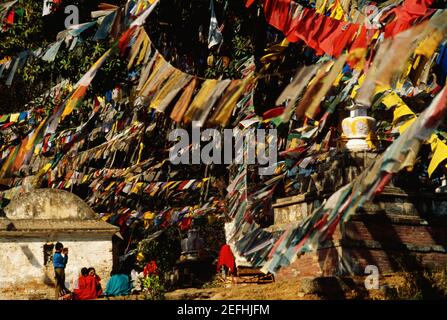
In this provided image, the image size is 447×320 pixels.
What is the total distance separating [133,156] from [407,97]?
7669 mm

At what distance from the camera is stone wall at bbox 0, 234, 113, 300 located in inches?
688

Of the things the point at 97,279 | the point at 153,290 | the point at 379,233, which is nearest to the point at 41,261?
the point at 97,279

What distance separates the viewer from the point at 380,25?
15.2m

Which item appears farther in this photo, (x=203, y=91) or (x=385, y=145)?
(x=385, y=145)

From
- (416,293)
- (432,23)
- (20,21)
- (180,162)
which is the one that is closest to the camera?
(432,23)

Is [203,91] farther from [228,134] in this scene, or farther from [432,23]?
[228,134]

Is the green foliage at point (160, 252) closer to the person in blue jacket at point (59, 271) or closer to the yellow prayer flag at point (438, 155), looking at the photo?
the person in blue jacket at point (59, 271)

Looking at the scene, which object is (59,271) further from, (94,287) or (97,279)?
(94,287)

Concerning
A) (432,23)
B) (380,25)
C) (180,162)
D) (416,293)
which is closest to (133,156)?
(180,162)

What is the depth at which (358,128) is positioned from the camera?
1439 centimetres

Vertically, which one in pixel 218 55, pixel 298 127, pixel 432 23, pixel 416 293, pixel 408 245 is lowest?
pixel 416 293

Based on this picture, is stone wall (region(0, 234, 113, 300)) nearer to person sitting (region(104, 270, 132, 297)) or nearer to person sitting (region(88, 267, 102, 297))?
person sitting (region(88, 267, 102, 297))
